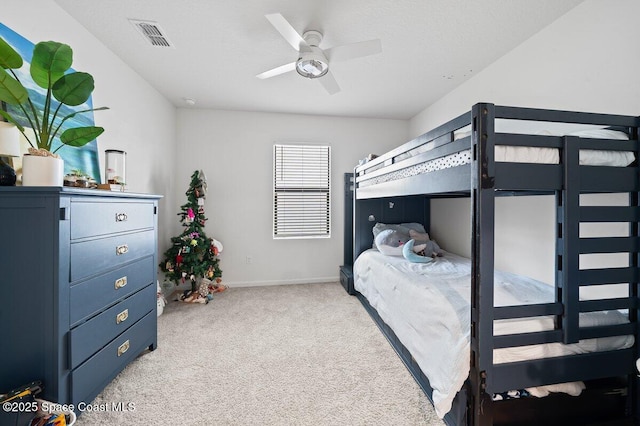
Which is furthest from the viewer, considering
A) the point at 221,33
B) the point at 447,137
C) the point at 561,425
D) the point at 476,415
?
the point at 221,33

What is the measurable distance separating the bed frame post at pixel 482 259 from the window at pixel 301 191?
286 cm

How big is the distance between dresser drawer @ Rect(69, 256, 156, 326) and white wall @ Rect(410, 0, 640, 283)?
3.10 m

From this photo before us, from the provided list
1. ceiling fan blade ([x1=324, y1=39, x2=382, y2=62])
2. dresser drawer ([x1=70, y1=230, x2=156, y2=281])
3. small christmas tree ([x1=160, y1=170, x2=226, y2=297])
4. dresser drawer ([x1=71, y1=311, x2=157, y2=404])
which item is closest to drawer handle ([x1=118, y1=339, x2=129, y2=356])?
dresser drawer ([x1=71, y1=311, x2=157, y2=404])

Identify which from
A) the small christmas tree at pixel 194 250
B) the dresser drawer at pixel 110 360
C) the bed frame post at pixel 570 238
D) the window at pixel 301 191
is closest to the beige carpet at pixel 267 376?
the dresser drawer at pixel 110 360

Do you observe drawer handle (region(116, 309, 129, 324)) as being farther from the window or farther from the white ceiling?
the window

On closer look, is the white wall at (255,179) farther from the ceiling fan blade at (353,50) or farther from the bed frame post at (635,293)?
the bed frame post at (635,293)

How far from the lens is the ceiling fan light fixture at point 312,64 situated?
195 centimetres

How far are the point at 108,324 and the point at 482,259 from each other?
6.98 ft

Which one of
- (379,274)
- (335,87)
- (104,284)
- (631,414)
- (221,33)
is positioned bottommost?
(631,414)

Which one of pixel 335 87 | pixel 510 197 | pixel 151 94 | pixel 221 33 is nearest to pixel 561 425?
pixel 510 197

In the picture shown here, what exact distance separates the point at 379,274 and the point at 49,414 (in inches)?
89.6

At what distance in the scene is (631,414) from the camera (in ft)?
4.14

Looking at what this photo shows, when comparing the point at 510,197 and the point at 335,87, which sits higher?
the point at 335,87

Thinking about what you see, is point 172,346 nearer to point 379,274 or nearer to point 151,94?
point 379,274
